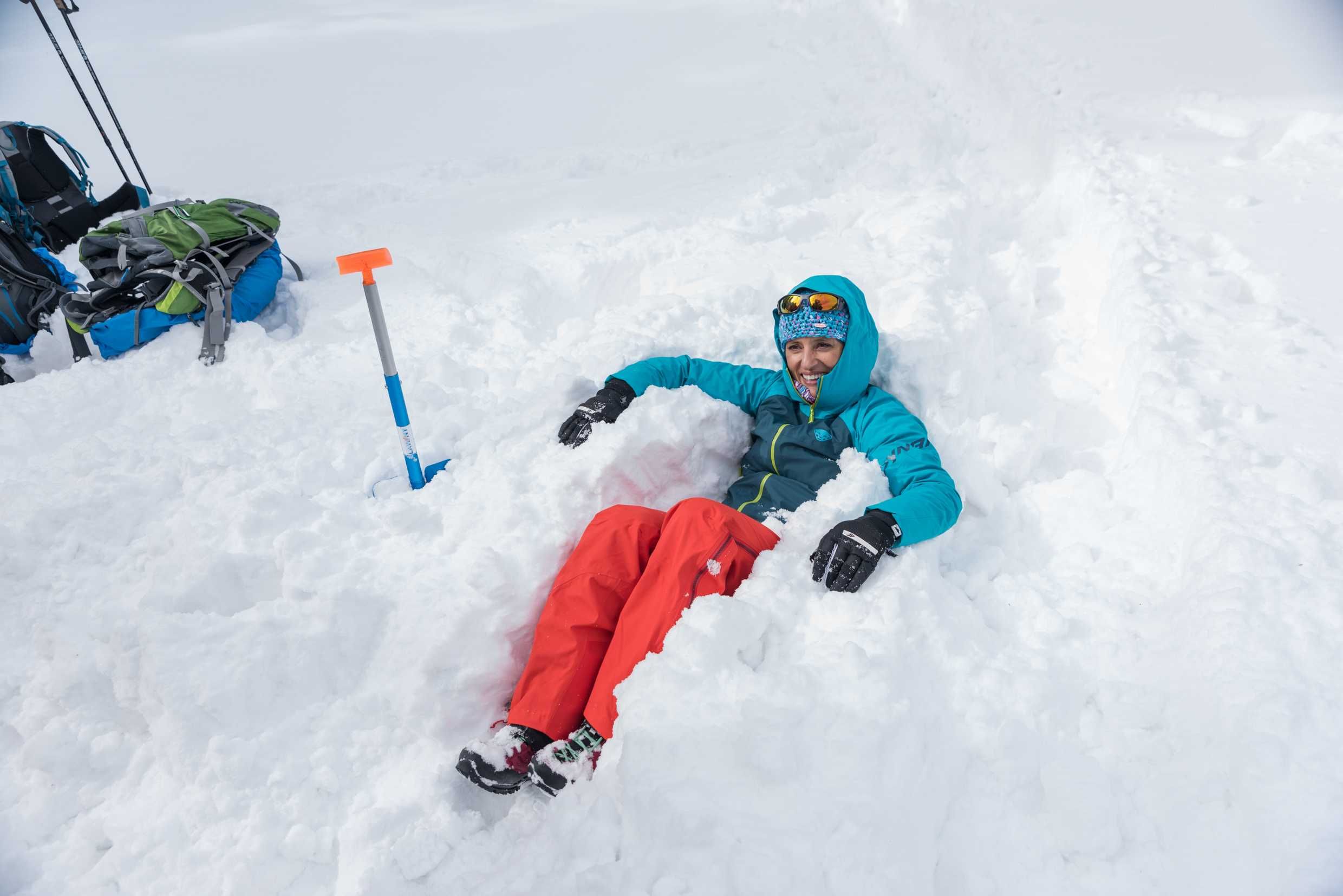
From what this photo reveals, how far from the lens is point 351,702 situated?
202cm

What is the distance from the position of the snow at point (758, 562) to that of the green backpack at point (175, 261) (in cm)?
19

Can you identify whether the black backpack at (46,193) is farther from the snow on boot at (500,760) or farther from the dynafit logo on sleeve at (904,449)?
the dynafit logo on sleeve at (904,449)

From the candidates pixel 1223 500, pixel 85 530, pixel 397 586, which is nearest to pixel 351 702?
pixel 397 586

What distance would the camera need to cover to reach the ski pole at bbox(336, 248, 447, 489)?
2.39 m

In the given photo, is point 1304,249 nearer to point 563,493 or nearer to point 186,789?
point 563,493

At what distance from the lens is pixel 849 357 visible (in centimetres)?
269

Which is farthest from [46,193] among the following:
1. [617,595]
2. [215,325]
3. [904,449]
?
[904,449]

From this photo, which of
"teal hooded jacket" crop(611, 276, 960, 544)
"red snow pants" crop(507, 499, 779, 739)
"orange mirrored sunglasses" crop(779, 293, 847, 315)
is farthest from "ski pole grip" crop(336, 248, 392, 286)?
"orange mirrored sunglasses" crop(779, 293, 847, 315)

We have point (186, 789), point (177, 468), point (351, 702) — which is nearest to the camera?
point (186, 789)

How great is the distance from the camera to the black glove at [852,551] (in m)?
2.09

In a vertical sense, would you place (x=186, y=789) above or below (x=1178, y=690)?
above

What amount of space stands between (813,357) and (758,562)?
0.94m

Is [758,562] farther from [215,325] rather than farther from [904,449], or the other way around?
[215,325]

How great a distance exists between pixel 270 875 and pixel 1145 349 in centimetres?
353
